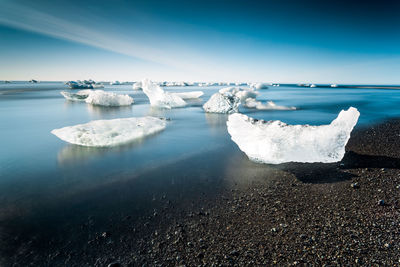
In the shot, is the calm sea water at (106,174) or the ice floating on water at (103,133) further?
the ice floating on water at (103,133)

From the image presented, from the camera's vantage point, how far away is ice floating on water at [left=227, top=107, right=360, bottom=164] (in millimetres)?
4363

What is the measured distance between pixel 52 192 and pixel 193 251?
9.94 feet

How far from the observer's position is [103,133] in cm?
632

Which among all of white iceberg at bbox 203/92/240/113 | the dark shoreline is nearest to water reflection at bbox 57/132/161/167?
the dark shoreline

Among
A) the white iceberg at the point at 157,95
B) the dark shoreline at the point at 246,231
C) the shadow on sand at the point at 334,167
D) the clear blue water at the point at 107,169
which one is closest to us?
the dark shoreline at the point at 246,231

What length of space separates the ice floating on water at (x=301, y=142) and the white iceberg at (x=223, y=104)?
9.25 metres

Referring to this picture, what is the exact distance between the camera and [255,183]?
13.0ft

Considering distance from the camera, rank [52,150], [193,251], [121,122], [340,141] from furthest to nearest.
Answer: [121,122] < [52,150] < [340,141] < [193,251]

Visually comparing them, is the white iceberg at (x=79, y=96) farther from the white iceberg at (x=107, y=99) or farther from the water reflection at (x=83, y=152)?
the water reflection at (x=83, y=152)

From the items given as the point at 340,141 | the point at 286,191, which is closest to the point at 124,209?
the point at 286,191

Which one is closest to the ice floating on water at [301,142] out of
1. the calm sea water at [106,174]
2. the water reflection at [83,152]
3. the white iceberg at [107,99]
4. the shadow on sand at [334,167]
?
the shadow on sand at [334,167]

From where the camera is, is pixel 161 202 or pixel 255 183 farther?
pixel 255 183

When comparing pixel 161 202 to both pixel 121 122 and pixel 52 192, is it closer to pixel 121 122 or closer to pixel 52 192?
pixel 52 192

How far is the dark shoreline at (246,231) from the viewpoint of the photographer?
2.25m
